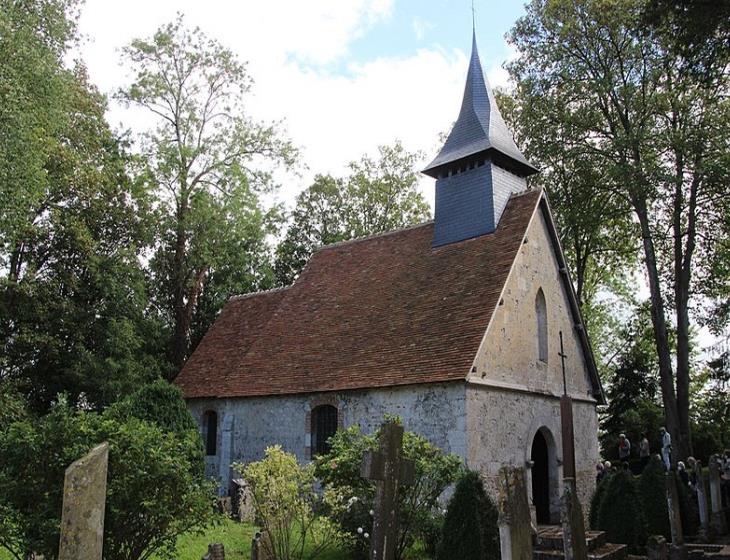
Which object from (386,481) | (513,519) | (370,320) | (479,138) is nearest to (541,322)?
(370,320)

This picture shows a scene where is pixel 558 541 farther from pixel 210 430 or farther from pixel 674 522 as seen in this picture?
pixel 210 430

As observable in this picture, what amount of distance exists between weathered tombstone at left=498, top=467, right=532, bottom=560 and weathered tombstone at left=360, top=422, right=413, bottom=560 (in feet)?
5.93

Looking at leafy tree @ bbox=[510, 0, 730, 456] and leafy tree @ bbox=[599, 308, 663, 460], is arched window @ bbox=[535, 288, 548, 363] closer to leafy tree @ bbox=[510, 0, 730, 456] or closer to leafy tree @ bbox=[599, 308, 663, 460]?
leafy tree @ bbox=[510, 0, 730, 456]

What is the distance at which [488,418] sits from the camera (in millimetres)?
16094

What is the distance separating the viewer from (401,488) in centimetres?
1172

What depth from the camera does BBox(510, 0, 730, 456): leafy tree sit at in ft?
71.3

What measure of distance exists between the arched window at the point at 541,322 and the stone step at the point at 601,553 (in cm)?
746

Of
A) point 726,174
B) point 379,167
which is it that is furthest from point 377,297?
point 379,167

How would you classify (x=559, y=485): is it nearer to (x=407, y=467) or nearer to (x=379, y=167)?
(x=407, y=467)

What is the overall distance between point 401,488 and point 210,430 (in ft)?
39.3

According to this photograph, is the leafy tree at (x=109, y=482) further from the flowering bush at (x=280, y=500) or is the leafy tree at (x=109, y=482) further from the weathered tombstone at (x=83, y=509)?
the weathered tombstone at (x=83, y=509)

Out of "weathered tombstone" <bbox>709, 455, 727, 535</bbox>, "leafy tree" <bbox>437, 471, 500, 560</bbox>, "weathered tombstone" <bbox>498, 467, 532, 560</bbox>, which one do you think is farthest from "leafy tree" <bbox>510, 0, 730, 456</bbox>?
"weathered tombstone" <bbox>498, 467, 532, 560</bbox>

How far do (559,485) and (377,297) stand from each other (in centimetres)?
735

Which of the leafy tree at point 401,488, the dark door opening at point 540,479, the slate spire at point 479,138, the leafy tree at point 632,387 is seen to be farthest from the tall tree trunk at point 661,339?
the leafy tree at point 401,488
